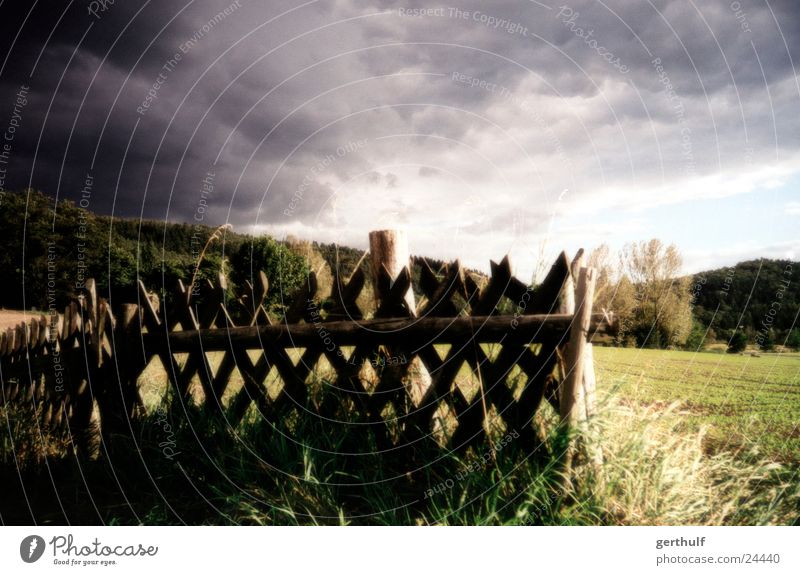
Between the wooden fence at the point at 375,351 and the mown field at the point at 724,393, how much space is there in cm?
61

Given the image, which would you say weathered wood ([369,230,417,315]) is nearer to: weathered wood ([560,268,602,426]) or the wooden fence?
the wooden fence

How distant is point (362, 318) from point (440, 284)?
2.33 ft

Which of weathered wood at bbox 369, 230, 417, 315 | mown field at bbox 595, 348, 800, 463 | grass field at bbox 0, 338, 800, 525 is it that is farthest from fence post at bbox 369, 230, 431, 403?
mown field at bbox 595, 348, 800, 463

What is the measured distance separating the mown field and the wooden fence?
2.01 feet

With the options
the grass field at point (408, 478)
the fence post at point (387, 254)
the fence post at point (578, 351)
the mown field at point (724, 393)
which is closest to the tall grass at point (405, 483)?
the grass field at point (408, 478)

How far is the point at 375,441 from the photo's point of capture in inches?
131

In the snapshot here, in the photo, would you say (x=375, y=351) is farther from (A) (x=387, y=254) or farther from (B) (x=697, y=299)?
(B) (x=697, y=299)

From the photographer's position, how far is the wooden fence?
3.03 m

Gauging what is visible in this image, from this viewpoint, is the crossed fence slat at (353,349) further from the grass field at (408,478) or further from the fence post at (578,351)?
the grass field at (408,478)

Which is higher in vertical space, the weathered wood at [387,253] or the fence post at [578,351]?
the weathered wood at [387,253]

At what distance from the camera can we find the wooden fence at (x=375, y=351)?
303 cm
